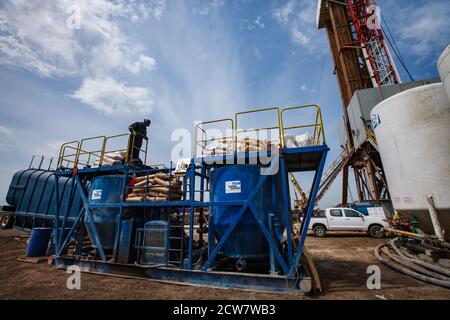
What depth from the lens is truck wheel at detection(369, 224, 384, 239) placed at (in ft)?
46.2

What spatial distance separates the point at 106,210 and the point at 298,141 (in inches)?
290

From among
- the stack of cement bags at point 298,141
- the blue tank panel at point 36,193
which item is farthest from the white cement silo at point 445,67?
the blue tank panel at point 36,193

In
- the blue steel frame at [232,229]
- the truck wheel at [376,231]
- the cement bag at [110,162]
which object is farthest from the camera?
the truck wheel at [376,231]

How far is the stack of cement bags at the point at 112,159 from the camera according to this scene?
8.37m

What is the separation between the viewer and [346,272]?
7293 millimetres

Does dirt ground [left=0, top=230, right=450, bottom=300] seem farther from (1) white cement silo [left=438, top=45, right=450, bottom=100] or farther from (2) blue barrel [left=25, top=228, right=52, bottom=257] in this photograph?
(1) white cement silo [left=438, top=45, right=450, bottom=100]

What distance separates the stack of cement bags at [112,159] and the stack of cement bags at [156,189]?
4.68 feet

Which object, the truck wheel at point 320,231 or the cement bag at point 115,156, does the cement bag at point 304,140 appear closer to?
the cement bag at point 115,156

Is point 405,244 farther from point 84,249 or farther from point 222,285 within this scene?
point 84,249

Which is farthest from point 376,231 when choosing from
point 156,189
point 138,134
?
point 138,134

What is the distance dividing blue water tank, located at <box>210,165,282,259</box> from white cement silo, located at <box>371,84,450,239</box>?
4939mm
